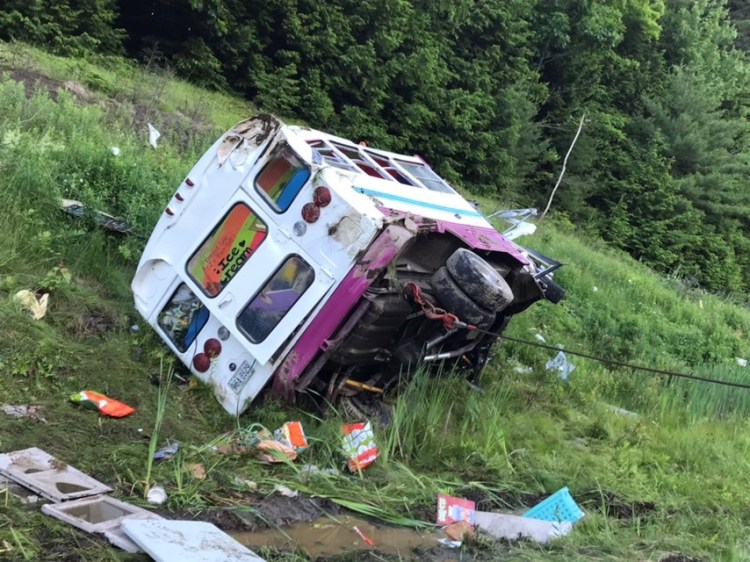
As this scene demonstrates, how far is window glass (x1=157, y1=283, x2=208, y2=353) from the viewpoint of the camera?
526 centimetres

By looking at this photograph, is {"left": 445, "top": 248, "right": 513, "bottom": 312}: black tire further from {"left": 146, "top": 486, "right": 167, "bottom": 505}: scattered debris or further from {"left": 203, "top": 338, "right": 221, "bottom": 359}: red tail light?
{"left": 146, "top": 486, "right": 167, "bottom": 505}: scattered debris

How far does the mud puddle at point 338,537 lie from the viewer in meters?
3.63

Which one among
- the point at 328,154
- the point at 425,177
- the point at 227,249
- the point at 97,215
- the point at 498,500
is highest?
the point at 328,154

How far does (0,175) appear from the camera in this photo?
257 inches

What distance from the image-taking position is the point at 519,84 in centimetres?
2031

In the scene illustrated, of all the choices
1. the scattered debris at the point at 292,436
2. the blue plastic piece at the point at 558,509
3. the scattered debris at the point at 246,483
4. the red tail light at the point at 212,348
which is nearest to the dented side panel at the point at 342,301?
the scattered debris at the point at 292,436

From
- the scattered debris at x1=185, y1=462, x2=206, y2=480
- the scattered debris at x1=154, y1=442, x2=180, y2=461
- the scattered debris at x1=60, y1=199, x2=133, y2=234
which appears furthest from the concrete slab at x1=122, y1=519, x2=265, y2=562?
the scattered debris at x1=60, y1=199, x2=133, y2=234

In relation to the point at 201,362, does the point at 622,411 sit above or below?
below

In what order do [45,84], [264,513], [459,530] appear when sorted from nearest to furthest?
[264,513] < [459,530] < [45,84]

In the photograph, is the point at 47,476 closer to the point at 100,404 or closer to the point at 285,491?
the point at 100,404

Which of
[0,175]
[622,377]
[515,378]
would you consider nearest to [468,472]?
[515,378]

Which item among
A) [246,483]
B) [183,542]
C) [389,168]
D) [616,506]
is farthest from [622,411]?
[183,542]

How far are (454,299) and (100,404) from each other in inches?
101

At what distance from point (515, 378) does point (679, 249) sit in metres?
17.7
